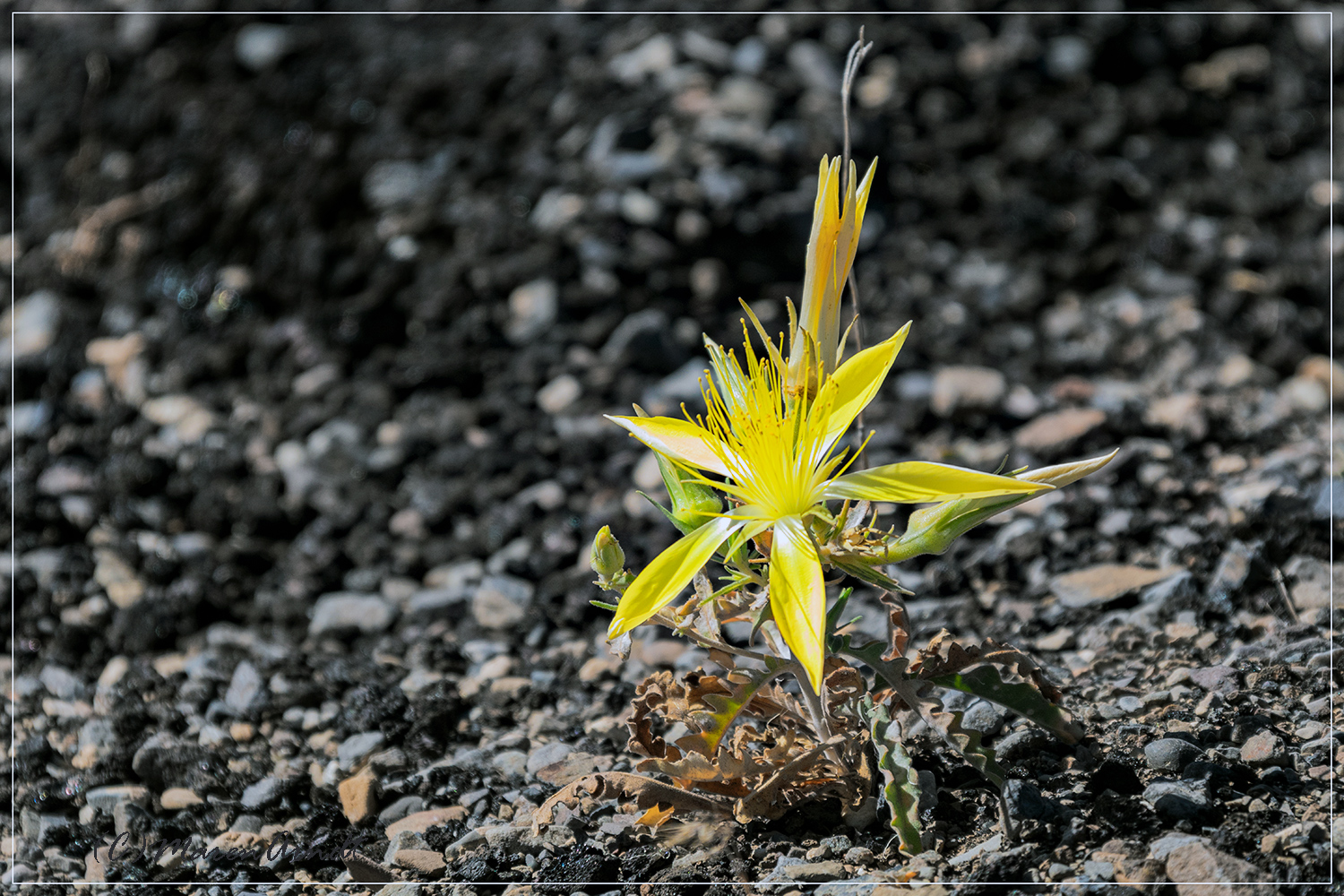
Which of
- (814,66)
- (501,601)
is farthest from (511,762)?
(814,66)

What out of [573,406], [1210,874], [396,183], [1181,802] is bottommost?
[1210,874]

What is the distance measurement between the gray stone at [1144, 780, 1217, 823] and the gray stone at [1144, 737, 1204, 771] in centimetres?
6

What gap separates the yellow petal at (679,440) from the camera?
1720 millimetres

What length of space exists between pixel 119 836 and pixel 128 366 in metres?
1.89

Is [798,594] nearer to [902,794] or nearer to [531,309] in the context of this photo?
[902,794]

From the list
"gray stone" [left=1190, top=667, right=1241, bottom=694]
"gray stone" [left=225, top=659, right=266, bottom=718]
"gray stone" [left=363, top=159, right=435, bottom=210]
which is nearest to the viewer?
"gray stone" [left=1190, top=667, right=1241, bottom=694]

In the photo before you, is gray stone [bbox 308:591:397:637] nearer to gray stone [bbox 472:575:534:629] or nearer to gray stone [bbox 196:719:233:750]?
gray stone [bbox 472:575:534:629]

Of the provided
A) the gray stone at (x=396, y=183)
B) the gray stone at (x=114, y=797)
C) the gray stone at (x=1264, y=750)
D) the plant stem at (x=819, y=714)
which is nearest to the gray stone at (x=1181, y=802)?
the gray stone at (x=1264, y=750)

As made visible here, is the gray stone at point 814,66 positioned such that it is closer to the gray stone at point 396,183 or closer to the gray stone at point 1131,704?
the gray stone at point 396,183

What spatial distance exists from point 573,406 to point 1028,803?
1.89 m

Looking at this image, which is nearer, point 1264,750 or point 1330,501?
point 1264,750

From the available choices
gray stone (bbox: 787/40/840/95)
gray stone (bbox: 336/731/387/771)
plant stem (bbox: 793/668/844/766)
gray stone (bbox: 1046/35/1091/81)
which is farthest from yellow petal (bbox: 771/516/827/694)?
gray stone (bbox: 1046/35/1091/81)

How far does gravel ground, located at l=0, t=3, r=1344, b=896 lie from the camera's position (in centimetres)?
195

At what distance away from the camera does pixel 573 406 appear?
10.8 feet
